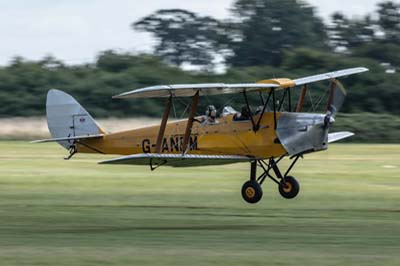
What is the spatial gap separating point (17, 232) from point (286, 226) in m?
4.39

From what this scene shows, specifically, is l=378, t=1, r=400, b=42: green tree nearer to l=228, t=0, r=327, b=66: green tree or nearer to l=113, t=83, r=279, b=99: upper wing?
l=228, t=0, r=327, b=66: green tree

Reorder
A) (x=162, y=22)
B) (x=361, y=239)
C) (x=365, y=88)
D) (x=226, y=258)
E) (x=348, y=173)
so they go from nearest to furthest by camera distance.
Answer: (x=226, y=258)
(x=361, y=239)
(x=348, y=173)
(x=365, y=88)
(x=162, y=22)

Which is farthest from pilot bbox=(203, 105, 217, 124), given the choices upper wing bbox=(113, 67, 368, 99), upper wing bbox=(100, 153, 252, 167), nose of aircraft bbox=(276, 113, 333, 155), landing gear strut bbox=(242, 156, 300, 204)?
nose of aircraft bbox=(276, 113, 333, 155)

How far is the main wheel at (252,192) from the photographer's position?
20.0 metres

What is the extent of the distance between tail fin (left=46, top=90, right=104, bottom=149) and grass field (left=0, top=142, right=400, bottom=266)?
1.38 meters

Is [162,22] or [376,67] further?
[162,22]

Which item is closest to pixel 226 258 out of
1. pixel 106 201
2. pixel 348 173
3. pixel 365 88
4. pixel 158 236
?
pixel 158 236

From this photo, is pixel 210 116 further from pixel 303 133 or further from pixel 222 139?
pixel 303 133

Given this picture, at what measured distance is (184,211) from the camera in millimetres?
19250

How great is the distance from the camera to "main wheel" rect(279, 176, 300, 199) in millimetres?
20734

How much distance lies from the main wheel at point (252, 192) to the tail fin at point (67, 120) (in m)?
4.02

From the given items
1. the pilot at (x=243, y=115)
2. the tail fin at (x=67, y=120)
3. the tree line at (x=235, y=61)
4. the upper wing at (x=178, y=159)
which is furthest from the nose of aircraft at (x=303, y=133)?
the tree line at (x=235, y=61)

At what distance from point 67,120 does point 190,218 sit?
5605 millimetres

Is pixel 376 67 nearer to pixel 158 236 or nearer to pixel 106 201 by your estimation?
pixel 106 201
